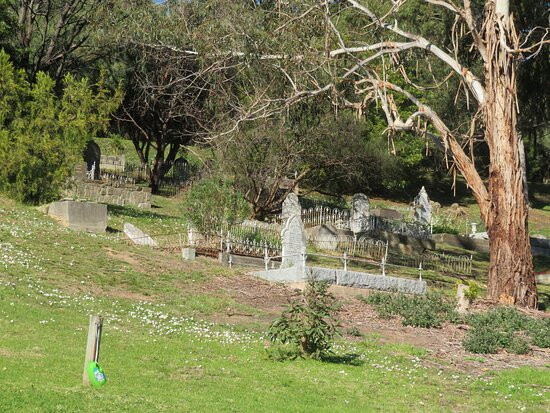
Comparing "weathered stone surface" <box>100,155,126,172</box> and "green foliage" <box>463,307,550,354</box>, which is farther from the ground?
"weathered stone surface" <box>100,155,126,172</box>

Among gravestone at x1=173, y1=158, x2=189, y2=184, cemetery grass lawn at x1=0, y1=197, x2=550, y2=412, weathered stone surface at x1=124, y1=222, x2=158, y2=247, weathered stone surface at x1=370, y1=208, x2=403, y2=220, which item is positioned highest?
gravestone at x1=173, y1=158, x2=189, y2=184

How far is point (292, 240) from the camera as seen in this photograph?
23.6 m

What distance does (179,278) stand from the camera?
2131 cm

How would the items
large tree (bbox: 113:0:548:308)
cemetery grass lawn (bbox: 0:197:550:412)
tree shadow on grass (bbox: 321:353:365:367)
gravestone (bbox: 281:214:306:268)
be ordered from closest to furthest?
cemetery grass lawn (bbox: 0:197:550:412), tree shadow on grass (bbox: 321:353:365:367), large tree (bbox: 113:0:548:308), gravestone (bbox: 281:214:306:268)

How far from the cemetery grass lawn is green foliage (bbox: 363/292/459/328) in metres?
2.03

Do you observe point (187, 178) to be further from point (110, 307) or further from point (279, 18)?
point (110, 307)

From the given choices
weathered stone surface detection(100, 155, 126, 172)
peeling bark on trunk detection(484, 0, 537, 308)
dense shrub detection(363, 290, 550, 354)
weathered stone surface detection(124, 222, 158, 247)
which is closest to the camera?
dense shrub detection(363, 290, 550, 354)

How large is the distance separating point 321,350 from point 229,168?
19.5 m

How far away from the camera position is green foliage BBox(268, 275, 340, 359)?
14.2 metres

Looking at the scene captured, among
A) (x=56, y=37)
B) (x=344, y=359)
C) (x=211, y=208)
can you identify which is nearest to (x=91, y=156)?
(x=56, y=37)

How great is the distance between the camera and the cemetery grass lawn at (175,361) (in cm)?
1127

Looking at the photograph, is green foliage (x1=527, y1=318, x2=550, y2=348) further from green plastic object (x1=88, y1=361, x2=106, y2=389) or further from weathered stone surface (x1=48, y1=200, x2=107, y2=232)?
weathered stone surface (x1=48, y1=200, x2=107, y2=232)

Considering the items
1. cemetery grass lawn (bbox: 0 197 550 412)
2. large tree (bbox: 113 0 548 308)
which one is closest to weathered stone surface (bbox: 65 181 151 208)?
large tree (bbox: 113 0 548 308)

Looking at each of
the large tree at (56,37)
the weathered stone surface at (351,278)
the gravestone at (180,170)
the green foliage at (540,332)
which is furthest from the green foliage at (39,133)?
the green foliage at (540,332)
